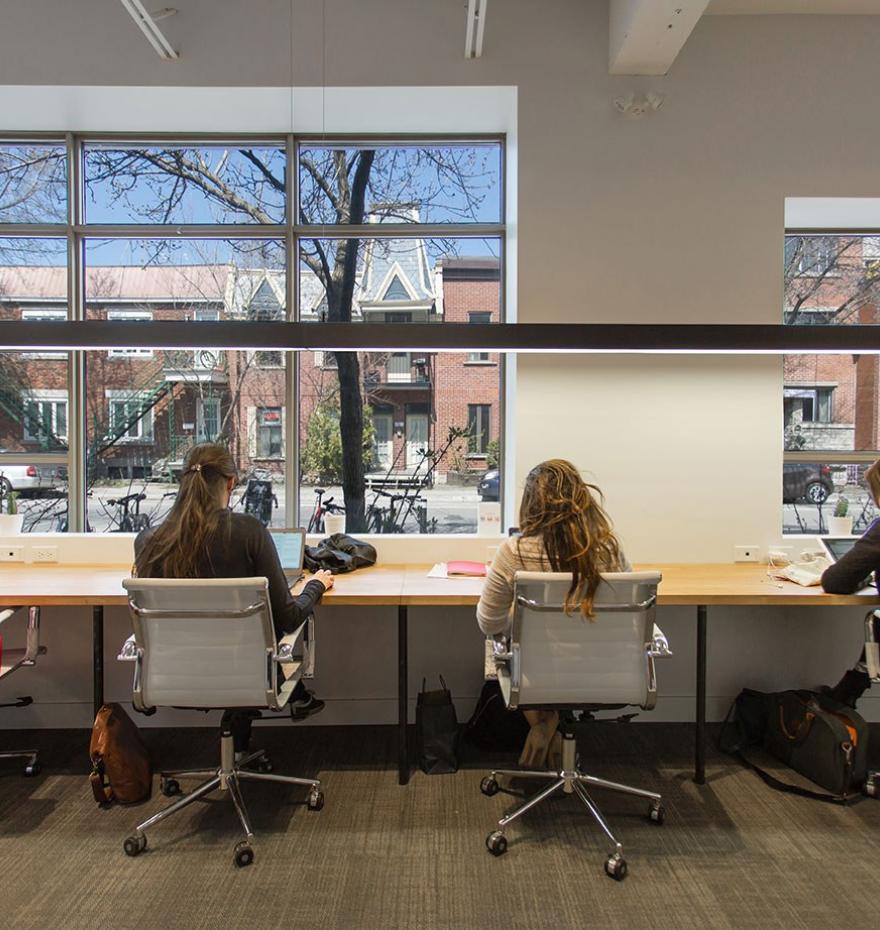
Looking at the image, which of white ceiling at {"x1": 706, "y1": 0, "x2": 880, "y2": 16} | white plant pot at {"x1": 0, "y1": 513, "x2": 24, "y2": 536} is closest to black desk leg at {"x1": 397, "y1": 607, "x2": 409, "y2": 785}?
white plant pot at {"x1": 0, "y1": 513, "x2": 24, "y2": 536}

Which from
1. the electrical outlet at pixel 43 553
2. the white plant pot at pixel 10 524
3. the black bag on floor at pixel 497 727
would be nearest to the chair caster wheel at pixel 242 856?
the black bag on floor at pixel 497 727

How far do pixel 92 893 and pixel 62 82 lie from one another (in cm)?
348

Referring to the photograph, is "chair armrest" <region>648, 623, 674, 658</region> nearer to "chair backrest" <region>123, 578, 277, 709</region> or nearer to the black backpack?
"chair backrest" <region>123, 578, 277, 709</region>

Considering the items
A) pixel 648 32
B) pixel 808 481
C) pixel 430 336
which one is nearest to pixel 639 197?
pixel 648 32

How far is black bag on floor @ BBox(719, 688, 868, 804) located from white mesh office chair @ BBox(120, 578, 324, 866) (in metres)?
2.06

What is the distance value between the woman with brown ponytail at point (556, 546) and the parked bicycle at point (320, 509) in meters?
1.54

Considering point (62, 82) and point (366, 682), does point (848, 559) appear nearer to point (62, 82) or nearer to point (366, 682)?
point (366, 682)

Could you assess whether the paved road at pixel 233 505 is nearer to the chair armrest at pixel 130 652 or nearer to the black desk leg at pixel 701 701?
the black desk leg at pixel 701 701

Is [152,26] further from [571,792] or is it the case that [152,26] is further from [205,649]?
[571,792]

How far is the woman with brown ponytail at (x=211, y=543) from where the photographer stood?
6.63ft

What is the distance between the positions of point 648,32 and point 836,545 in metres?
2.48

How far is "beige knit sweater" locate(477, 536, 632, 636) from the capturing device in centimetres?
202

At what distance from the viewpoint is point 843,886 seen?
190 centimetres

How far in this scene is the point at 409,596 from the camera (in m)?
2.41
